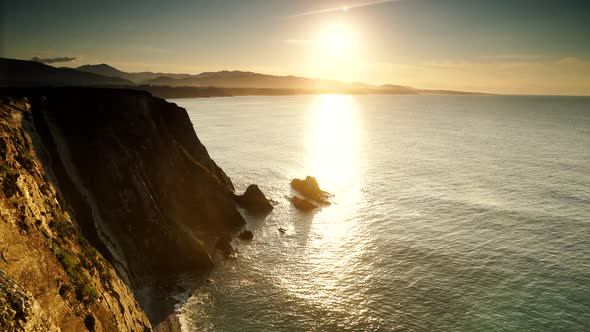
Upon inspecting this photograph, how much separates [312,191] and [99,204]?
40978 mm

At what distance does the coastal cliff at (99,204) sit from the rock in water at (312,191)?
746 inches

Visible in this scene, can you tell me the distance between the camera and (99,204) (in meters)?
35.1

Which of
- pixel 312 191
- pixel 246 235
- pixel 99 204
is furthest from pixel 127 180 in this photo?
pixel 312 191

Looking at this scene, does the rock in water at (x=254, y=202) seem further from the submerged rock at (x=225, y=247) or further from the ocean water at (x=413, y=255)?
the submerged rock at (x=225, y=247)

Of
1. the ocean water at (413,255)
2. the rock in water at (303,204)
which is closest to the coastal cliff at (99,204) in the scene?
the ocean water at (413,255)

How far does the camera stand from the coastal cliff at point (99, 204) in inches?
687

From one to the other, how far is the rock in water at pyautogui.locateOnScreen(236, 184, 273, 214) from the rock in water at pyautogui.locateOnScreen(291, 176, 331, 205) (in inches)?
412

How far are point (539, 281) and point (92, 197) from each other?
51652 millimetres

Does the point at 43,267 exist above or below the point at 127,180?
below

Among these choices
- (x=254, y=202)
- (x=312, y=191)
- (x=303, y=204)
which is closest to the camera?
(x=254, y=202)

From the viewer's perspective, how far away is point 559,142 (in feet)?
418

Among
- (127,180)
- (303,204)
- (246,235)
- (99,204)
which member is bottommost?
(246,235)

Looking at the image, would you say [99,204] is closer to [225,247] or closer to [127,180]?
[127,180]

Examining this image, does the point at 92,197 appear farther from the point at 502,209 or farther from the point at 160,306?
the point at 502,209
